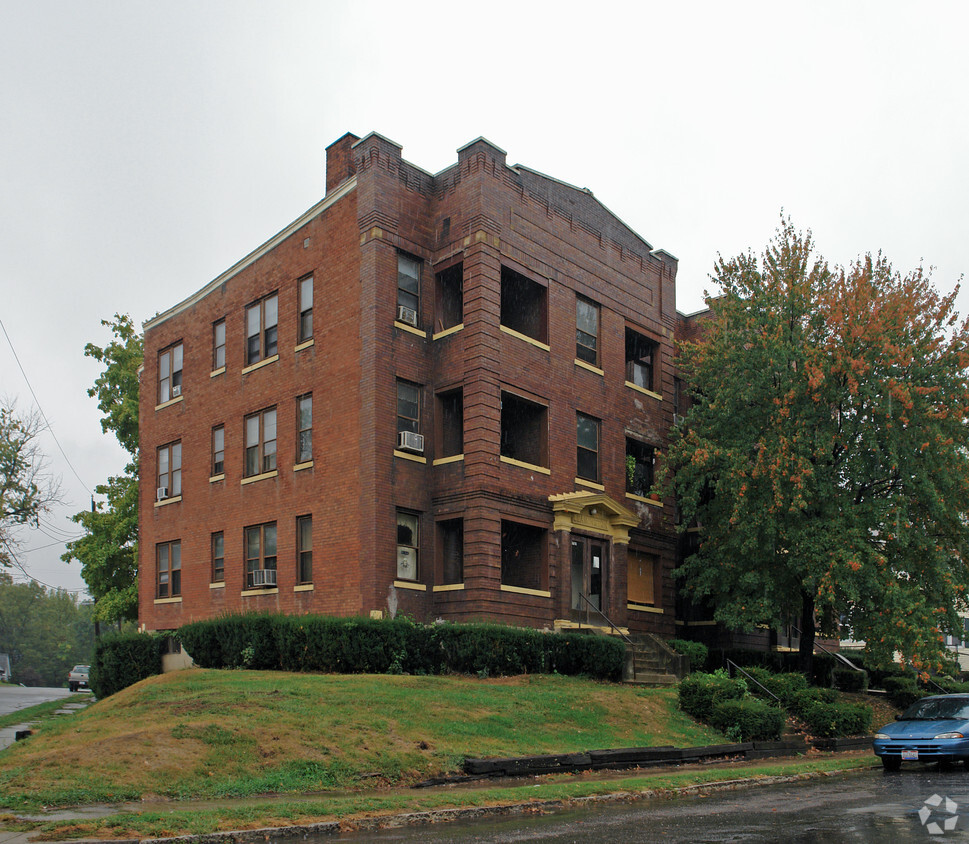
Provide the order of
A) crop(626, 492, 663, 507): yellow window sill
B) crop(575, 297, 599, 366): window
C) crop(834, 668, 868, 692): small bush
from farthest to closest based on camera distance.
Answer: crop(834, 668, 868, 692): small bush, crop(626, 492, 663, 507): yellow window sill, crop(575, 297, 599, 366): window

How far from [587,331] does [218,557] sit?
45.0 feet

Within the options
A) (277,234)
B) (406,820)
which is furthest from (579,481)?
(406,820)

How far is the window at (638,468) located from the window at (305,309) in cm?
1064

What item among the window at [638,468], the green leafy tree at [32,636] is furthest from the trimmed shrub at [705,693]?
the green leafy tree at [32,636]

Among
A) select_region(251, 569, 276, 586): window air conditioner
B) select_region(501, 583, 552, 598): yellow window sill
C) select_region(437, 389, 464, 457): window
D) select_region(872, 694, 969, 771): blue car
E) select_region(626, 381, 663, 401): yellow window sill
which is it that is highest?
select_region(626, 381, 663, 401): yellow window sill

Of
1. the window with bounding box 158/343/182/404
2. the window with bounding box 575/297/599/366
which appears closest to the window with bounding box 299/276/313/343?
the window with bounding box 575/297/599/366

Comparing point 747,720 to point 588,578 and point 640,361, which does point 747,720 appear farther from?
point 640,361

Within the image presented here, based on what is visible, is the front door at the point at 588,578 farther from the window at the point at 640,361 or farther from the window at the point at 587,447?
the window at the point at 640,361

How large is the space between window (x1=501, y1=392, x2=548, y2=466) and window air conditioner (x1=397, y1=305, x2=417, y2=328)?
3249mm

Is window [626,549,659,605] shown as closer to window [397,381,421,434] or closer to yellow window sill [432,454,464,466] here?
yellow window sill [432,454,464,466]

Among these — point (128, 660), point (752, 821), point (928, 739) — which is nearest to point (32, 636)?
point (128, 660)

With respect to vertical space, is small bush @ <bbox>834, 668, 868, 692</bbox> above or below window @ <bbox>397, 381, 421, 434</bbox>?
below

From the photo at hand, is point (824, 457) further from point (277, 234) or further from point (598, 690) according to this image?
point (277, 234)

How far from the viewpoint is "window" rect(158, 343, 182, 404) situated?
35688 millimetres
